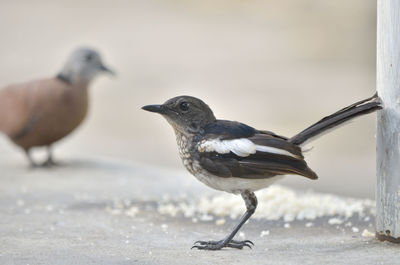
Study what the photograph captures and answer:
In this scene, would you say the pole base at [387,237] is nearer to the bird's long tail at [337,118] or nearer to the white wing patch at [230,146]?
the bird's long tail at [337,118]

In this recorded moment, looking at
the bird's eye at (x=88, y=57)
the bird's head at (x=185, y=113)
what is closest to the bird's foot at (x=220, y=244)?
the bird's head at (x=185, y=113)

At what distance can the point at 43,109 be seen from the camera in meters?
8.07

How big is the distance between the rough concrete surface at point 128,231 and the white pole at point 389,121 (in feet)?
0.63

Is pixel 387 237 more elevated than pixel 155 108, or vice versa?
pixel 155 108

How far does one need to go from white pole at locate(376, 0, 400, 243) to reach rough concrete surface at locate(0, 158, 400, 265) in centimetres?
19

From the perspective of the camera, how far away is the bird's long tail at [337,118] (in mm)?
4621

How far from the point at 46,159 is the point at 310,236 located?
427 cm

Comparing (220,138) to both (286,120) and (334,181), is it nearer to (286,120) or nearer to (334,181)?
(334,181)

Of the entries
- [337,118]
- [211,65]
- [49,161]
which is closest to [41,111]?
[49,161]

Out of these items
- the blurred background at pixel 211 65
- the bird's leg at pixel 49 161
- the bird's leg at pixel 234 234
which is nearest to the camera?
the bird's leg at pixel 234 234

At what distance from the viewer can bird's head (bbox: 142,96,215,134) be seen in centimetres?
482

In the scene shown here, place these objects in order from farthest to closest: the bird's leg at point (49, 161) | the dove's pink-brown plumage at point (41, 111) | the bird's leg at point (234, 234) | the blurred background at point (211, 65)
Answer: the blurred background at point (211, 65)
the bird's leg at point (49, 161)
the dove's pink-brown plumage at point (41, 111)
the bird's leg at point (234, 234)

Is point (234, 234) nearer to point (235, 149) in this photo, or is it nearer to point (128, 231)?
point (235, 149)

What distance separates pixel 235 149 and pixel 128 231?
1.20 metres
